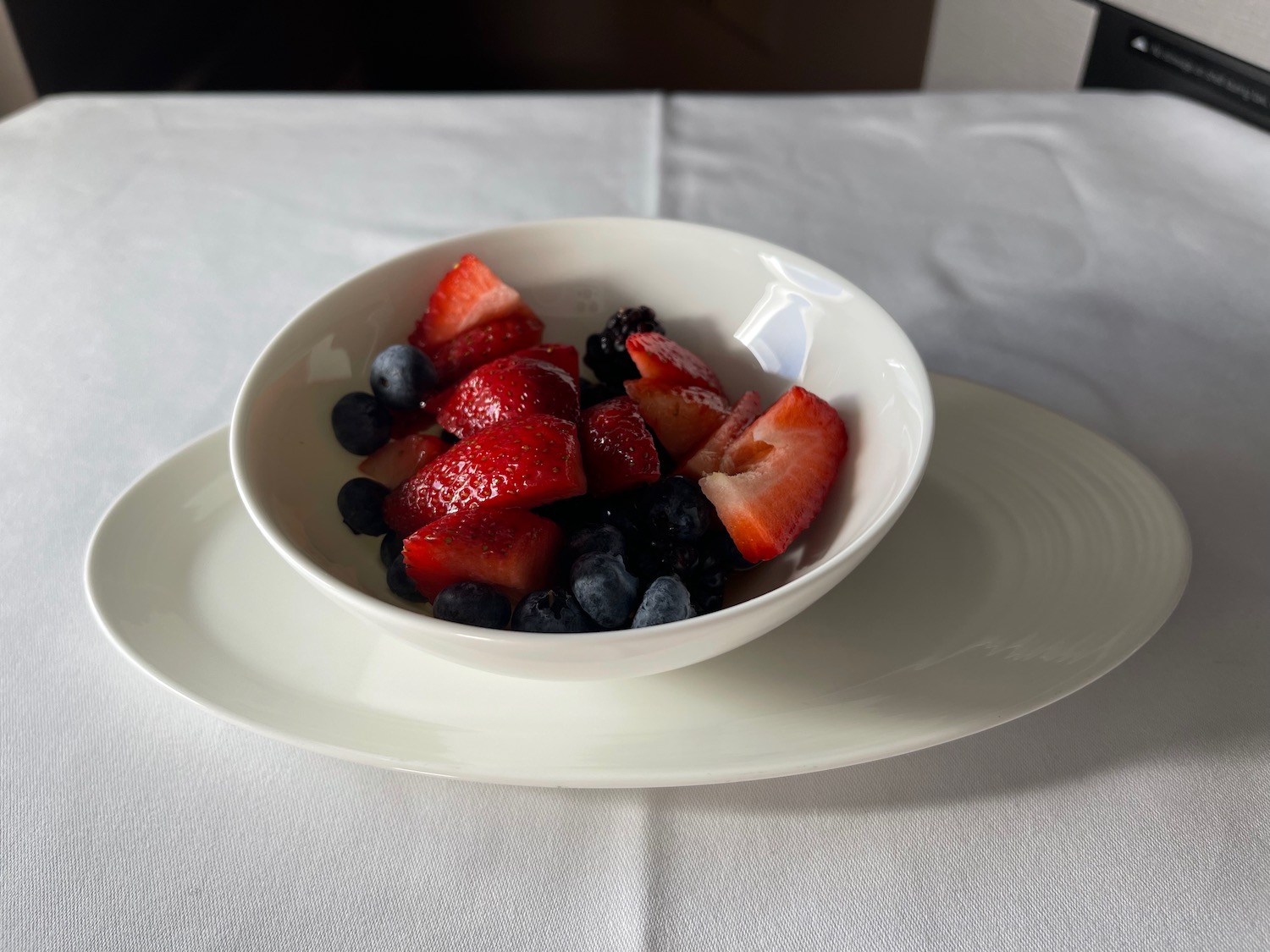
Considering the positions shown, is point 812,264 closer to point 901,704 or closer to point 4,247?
point 901,704

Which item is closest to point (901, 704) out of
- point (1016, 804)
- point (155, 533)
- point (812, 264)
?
point (1016, 804)

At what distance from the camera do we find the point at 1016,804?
65 cm

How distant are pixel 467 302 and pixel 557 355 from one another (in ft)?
0.34

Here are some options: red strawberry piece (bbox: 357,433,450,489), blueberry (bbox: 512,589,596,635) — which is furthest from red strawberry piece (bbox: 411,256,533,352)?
blueberry (bbox: 512,589,596,635)

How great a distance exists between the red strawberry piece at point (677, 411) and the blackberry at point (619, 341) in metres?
0.06

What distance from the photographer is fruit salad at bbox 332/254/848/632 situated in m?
0.70

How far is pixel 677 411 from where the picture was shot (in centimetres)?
85

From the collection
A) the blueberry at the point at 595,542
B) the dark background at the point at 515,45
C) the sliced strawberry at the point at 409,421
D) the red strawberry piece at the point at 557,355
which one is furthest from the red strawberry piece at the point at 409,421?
the dark background at the point at 515,45

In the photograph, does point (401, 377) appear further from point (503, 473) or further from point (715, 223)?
point (715, 223)

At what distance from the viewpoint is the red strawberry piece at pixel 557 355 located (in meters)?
0.89

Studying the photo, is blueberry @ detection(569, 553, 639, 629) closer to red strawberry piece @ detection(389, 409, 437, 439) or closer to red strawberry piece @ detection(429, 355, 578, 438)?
red strawberry piece @ detection(429, 355, 578, 438)

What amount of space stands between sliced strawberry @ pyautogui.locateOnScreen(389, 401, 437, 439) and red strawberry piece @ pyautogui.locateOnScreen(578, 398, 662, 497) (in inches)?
6.3

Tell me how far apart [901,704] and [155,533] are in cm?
60

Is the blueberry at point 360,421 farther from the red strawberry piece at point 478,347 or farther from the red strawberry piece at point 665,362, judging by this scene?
the red strawberry piece at point 665,362
